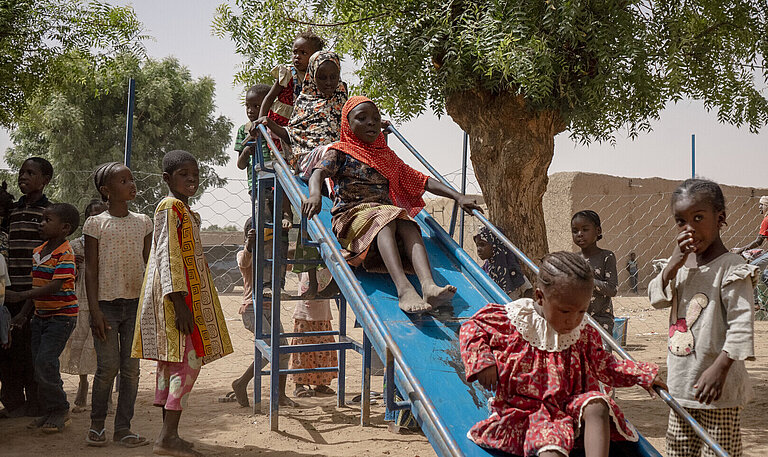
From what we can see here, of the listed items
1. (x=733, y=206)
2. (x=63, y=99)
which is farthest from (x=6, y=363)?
(x=63, y=99)

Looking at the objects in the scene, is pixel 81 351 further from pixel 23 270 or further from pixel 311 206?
pixel 311 206

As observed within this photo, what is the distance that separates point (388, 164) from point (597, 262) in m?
1.74

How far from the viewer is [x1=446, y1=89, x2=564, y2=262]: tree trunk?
5.90m

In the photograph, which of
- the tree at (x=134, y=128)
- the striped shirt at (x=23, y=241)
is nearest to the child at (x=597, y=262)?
the striped shirt at (x=23, y=241)

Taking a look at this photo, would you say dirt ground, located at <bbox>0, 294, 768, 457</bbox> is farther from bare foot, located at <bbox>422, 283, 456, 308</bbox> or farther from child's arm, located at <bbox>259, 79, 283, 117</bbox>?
child's arm, located at <bbox>259, 79, 283, 117</bbox>

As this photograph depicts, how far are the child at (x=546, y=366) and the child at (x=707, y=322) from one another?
44cm

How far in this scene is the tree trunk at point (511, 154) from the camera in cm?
590

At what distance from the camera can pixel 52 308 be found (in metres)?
4.61

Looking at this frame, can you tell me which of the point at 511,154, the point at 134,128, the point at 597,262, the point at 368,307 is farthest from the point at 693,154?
the point at 134,128

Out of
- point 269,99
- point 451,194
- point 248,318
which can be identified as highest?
point 269,99

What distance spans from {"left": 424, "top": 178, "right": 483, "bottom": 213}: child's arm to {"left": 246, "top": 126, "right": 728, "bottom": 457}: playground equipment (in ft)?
0.44

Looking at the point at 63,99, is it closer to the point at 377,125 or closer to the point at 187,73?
the point at 187,73

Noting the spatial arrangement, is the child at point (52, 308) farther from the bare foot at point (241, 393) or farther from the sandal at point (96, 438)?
the bare foot at point (241, 393)

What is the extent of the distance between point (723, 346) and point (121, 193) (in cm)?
351
